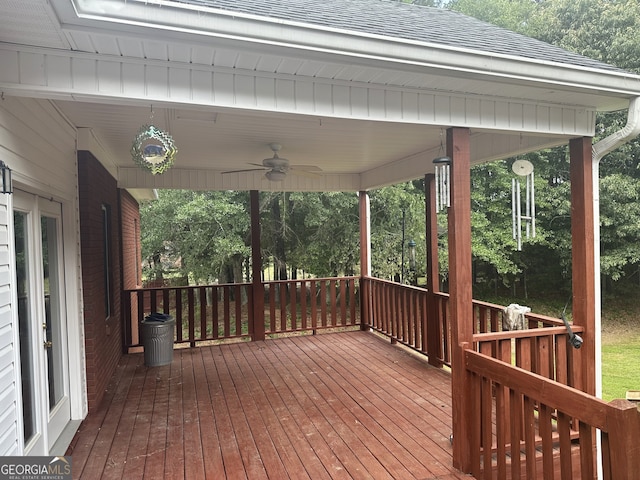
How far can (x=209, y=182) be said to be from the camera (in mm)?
5961

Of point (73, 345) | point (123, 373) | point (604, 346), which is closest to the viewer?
point (73, 345)

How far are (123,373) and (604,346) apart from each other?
10.1m

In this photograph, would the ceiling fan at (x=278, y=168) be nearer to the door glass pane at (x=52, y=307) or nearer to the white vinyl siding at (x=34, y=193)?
the white vinyl siding at (x=34, y=193)

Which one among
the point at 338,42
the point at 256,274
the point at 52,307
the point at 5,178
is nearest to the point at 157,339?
the point at 256,274

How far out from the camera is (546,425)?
6.92ft

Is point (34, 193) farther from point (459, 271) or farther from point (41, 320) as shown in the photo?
point (459, 271)

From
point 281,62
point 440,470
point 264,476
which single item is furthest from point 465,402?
point 281,62

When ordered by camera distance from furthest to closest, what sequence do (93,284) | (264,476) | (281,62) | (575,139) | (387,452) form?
(93,284) < (575,139) < (387,452) < (264,476) < (281,62)

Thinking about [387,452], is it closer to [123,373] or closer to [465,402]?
[465,402]

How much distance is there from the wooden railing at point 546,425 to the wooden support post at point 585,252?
56 centimetres

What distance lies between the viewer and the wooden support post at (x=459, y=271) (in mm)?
2717

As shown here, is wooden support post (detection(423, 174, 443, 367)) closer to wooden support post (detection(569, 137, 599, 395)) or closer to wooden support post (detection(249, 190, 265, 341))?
wooden support post (detection(569, 137, 599, 395))

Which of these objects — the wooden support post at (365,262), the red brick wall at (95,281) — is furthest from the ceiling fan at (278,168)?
the wooden support post at (365,262)

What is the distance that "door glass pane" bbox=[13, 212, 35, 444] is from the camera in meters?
2.48
